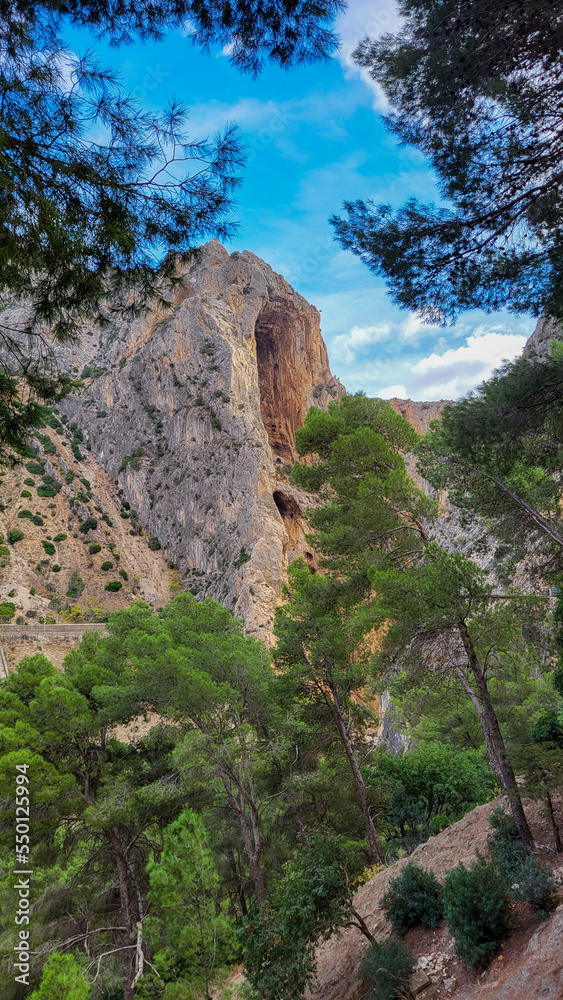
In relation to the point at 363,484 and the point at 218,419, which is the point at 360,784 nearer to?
the point at 363,484

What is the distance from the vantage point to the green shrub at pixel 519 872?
470cm

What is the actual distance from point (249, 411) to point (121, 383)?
728 inches

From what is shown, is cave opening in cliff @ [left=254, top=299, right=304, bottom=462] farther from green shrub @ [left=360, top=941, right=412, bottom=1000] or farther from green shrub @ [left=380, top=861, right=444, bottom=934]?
green shrub @ [left=360, top=941, right=412, bottom=1000]

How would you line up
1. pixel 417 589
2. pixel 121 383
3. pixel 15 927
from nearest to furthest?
pixel 417 589 < pixel 15 927 < pixel 121 383

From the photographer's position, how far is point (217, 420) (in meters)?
44.3

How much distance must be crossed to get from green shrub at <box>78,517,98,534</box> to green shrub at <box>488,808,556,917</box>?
42.7 meters

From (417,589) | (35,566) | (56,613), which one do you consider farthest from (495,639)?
(35,566)

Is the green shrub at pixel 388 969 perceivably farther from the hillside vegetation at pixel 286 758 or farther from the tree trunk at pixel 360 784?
the tree trunk at pixel 360 784

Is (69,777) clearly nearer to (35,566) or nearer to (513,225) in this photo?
(513,225)

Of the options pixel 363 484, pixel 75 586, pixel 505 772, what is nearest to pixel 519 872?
pixel 505 772

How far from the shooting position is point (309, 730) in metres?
10.3

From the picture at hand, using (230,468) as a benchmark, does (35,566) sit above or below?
below

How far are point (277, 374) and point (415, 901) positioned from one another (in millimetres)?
51044

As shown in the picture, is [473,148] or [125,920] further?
[125,920]
